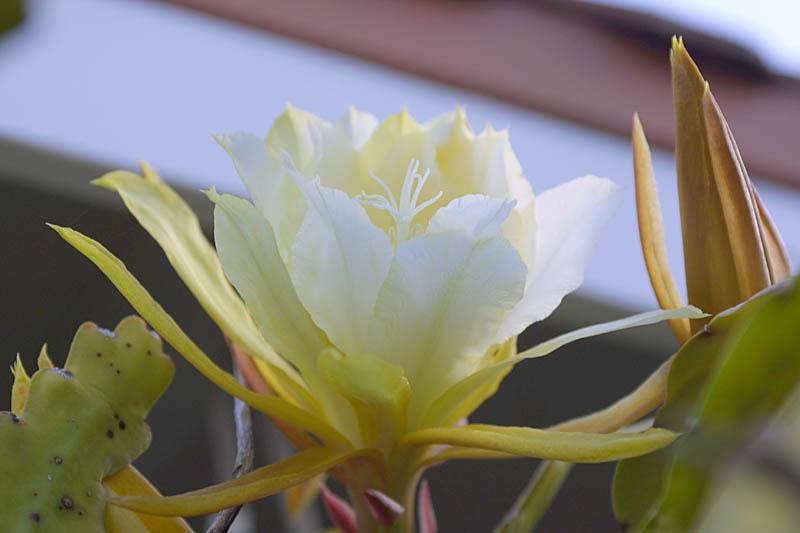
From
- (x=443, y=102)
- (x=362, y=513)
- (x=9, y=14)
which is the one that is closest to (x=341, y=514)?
(x=362, y=513)

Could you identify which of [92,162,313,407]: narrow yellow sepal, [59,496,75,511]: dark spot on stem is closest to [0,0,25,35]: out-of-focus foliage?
[92,162,313,407]: narrow yellow sepal

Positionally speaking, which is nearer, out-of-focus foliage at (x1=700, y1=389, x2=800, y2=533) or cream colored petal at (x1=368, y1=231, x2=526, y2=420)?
out-of-focus foliage at (x1=700, y1=389, x2=800, y2=533)

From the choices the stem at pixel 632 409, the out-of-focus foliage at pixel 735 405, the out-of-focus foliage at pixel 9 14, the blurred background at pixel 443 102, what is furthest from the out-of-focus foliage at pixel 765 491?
the blurred background at pixel 443 102

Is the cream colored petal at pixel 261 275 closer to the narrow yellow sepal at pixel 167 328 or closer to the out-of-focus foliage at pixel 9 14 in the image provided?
the narrow yellow sepal at pixel 167 328

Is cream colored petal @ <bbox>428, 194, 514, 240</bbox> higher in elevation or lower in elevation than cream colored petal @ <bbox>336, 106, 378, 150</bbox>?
lower

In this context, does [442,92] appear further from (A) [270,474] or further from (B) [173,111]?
(A) [270,474]

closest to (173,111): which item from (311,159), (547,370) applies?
(547,370)

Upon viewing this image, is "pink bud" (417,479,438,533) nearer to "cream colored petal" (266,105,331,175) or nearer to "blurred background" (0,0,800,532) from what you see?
"cream colored petal" (266,105,331,175)

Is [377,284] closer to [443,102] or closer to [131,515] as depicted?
[131,515]
